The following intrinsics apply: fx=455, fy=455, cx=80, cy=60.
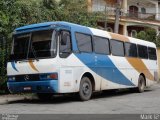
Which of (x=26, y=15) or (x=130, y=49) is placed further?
(x=130, y=49)

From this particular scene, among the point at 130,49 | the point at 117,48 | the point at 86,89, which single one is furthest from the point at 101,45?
the point at 130,49

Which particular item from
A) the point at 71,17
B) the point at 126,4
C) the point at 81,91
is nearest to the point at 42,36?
the point at 81,91

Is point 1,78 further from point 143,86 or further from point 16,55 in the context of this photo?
point 143,86

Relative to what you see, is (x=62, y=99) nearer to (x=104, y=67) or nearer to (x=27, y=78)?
(x=104, y=67)

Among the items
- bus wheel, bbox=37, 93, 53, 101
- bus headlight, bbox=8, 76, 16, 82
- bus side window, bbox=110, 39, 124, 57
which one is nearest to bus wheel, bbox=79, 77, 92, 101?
bus wheel, bbox=37, 93, 53, 101

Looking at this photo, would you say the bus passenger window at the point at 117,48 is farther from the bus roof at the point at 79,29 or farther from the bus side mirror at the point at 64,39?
the bus side mirror at the point at 64,39

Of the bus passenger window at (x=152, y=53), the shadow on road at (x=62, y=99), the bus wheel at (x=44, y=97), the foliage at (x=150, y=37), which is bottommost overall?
the shadow on road at (x=62, y=99)

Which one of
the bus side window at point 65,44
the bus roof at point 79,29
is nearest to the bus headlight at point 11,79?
the bus roof at point 79,29

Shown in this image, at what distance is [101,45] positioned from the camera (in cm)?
1881

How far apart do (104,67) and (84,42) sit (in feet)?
6.08

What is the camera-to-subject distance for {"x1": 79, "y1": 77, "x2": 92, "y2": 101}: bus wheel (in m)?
16.9

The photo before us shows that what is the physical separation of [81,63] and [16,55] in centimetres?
242

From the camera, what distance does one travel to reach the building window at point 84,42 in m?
17.0

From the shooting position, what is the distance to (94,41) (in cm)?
1820
